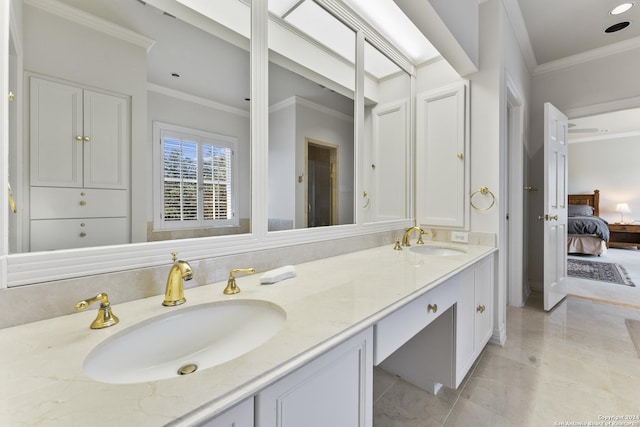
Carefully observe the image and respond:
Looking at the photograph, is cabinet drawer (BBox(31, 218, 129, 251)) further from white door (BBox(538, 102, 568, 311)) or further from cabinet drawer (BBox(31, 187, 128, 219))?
white door (BBox(538, 102, 568, 311))

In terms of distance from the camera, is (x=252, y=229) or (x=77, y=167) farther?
(x=252, y=229)

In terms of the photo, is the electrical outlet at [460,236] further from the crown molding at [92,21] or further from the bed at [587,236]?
the bed at [587,236]

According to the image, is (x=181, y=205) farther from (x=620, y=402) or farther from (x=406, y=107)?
(x=620, y=402)

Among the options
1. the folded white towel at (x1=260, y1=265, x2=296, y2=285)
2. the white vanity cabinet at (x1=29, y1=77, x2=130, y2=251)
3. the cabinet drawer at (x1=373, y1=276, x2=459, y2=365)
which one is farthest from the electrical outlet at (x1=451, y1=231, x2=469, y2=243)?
the white vanity cabinet at (x1=29, y1=77, x2=130, y2=251)

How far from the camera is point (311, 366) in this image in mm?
615

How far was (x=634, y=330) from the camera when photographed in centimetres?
225

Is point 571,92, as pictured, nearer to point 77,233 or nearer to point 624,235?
point 77,233

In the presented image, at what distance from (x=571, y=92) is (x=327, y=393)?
4.14 metres

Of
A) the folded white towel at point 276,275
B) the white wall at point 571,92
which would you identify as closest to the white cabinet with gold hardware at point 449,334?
the folded white towel at point 276,275

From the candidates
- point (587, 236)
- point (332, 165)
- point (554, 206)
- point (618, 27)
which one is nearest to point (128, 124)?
point (332, 165)

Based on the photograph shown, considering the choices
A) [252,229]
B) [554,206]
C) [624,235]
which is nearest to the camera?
[252,229]

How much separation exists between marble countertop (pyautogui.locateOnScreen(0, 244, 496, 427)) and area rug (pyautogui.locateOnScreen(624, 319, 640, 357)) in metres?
2.27

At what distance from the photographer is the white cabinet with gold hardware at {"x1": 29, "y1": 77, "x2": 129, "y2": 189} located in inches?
28.8

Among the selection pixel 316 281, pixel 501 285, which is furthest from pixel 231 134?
pixel 501 285
